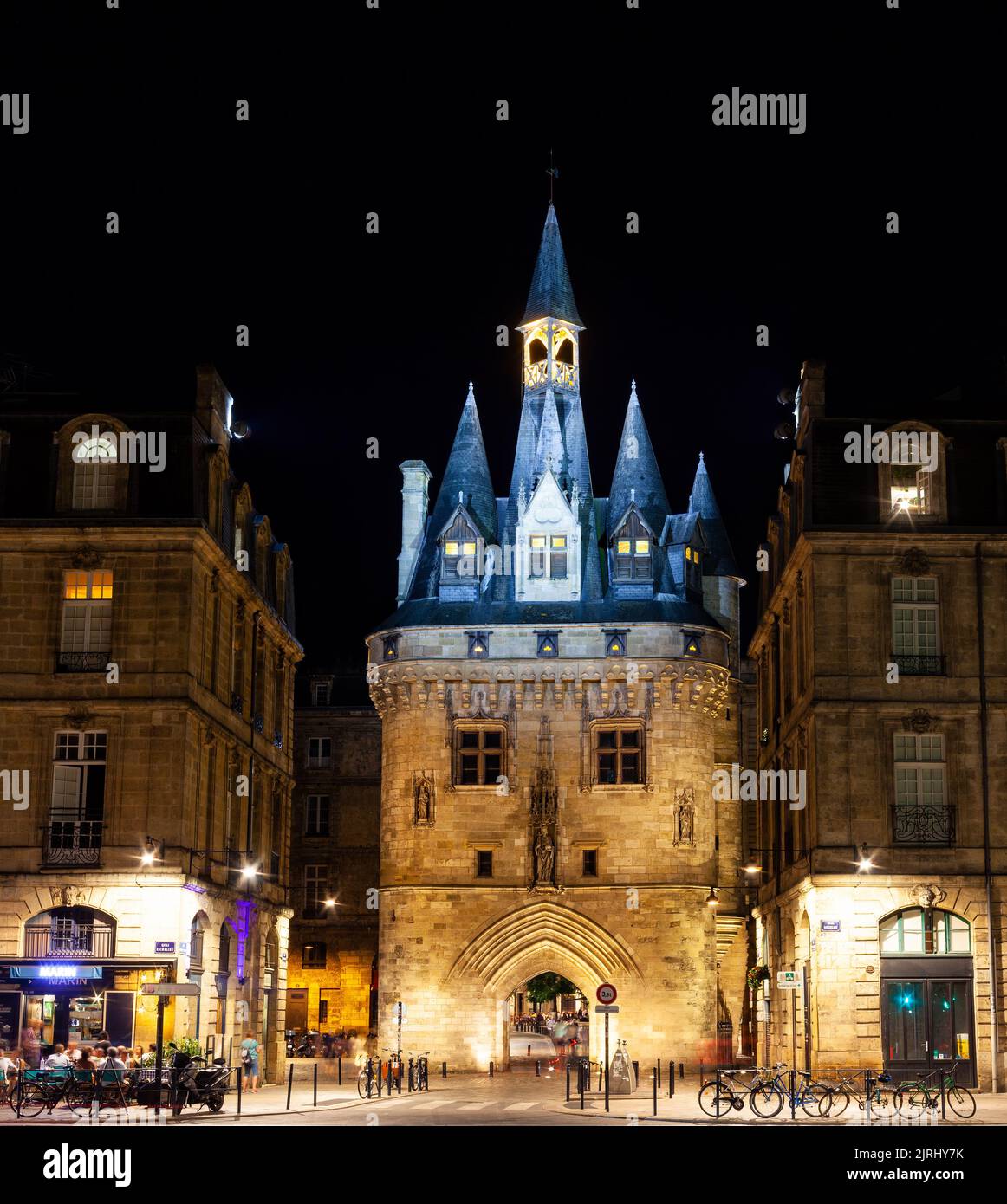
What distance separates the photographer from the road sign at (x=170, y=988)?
3444 cm

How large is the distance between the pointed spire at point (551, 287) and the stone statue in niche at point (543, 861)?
1835 cm

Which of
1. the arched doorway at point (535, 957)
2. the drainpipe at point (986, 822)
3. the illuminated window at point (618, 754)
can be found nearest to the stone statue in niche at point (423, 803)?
the arched doorway at point (535, 957)

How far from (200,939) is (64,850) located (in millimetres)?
3787

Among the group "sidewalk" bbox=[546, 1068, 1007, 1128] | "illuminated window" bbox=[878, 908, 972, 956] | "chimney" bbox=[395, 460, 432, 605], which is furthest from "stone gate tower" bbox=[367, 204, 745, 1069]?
"illuminated window" bbox=[878, 908, 972, 956]

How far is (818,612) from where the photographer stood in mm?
41875

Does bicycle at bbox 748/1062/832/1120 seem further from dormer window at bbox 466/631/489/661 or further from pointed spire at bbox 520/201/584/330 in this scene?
pointed spire at bbox 520/201/584/330

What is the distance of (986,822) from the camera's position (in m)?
40.8

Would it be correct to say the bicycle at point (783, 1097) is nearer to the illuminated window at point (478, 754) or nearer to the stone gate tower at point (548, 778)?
the stone gate tower at point (548, 778)

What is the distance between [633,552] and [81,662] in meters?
23.7

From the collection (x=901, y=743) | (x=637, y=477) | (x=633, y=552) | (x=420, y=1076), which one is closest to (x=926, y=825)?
(x=901, y=743)

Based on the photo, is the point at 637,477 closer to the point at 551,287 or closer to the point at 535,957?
the point at 551,287

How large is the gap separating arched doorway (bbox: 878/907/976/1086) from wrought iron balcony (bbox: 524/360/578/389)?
1113 inches
